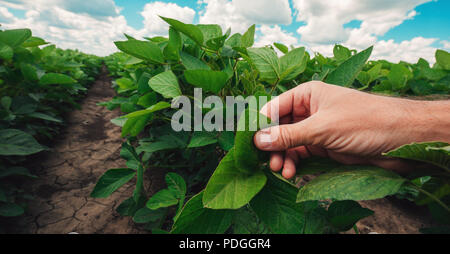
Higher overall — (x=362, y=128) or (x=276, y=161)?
(x=362, y=128)

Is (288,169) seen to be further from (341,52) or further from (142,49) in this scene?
(341,52)

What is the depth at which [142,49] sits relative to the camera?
924 millimetres

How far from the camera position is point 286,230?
1.87ft

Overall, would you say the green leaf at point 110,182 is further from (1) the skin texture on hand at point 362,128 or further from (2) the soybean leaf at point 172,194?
(1) the skin texture on hand at point 362,128

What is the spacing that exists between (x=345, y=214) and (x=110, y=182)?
1.08m

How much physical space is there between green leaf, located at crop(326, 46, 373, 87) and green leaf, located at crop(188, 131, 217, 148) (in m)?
0.53

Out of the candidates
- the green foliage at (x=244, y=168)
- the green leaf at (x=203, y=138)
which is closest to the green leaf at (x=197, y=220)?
the green foliage at (x=244, y=168)

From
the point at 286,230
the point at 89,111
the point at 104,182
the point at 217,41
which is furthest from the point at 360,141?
the point at 89,111

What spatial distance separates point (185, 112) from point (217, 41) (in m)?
0.36

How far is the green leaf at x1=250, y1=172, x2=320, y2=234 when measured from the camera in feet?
1.90

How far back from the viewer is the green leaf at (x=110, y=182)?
42.7 inches

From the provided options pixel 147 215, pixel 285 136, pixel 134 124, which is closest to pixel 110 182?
pixel 147 215

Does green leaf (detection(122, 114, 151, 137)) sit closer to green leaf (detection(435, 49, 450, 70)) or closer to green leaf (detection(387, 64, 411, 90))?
green leaf (detection(387, 64, 411, 90))
